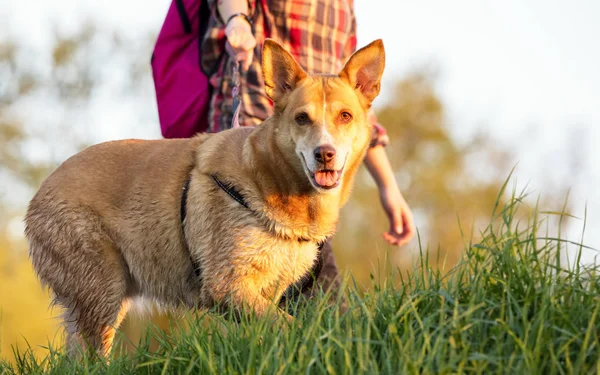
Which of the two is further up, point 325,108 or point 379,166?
point 325,108

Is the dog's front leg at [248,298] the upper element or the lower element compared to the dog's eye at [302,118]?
lower

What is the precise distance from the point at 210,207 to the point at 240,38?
3.28ft

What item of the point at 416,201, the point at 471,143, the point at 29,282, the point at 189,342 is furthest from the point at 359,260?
the point at 189,342

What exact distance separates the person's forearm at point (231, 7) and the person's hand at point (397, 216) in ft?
5.43

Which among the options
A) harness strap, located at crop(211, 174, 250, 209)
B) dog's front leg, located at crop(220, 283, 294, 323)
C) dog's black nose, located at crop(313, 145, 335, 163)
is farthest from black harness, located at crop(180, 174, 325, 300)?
dog's black nose, located at crop(313, 145, 335, 163)

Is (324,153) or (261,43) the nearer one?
(324,153)

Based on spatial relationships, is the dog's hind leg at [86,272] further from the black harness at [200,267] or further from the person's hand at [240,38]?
the person's hand at [240,38]

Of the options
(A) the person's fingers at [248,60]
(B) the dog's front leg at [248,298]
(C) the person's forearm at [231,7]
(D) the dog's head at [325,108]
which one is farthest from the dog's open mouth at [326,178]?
(C) the person's forearm at [231,7]

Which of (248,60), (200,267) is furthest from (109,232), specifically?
(248,60)

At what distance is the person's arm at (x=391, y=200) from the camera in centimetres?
528

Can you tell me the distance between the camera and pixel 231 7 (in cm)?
452

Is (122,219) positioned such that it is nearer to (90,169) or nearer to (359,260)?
(90,169)

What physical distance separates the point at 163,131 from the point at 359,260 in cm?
1537

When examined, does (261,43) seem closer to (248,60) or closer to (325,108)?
(248,60)
